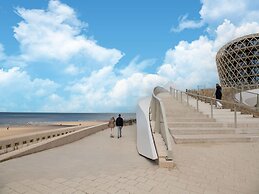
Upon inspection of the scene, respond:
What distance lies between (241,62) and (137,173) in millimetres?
63733

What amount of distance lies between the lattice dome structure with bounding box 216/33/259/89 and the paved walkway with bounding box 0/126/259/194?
56399 mm

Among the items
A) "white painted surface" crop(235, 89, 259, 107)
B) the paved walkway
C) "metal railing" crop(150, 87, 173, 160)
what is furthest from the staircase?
"white painted surface" crop(235, 89, 259, 107)

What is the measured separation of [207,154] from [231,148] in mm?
1211

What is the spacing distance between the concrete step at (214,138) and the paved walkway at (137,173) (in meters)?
0.67

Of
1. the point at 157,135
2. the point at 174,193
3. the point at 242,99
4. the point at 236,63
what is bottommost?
the point at 174,193

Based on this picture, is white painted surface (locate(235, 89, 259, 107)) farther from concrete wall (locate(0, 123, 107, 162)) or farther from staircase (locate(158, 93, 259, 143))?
concrete wall (locate(0, 123, 107, 162))

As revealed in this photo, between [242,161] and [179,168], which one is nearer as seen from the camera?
[179,168]

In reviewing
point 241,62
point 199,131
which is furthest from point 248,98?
point 241,62

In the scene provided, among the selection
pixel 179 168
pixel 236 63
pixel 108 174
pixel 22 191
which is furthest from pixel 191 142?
pixel 236 63

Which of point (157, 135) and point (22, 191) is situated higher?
point (157, 135)

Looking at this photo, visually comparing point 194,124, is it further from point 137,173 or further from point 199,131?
point 137,173

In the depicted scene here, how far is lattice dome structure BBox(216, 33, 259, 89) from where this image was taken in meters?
60.1

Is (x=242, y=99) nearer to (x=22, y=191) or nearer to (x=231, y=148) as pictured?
(x=231, y=148)

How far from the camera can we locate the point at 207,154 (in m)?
7.12
